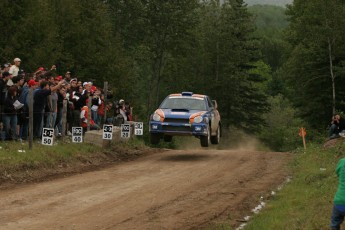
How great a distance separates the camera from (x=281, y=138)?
8038 cm

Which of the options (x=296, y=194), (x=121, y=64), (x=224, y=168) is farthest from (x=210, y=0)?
(x=296, y=194)

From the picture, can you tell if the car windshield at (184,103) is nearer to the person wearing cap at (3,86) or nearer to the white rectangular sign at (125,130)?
the white rectangular sign at (125,130)

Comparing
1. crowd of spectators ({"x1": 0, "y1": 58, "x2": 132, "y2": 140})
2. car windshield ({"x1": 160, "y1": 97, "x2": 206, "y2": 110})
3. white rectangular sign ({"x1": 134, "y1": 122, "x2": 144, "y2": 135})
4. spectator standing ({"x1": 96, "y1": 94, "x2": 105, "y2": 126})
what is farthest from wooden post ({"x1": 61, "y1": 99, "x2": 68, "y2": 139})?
white rectangular sign ({"x1": 134, "y1": 122, "x2": 144, "y2": 135})

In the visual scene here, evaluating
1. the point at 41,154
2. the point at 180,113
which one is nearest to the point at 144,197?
the point at 41,154

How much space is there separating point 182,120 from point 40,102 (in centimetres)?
533

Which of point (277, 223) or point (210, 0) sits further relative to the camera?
point (210, 0)

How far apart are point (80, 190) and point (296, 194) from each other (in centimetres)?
498

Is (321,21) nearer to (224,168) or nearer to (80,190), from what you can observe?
(224,168)

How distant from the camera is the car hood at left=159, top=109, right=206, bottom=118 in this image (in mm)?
22438

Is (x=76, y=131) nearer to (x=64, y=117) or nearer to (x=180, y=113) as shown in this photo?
(x=64, y=117)

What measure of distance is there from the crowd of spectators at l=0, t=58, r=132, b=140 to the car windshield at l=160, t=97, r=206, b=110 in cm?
241

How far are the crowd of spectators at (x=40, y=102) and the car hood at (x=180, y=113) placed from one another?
2722 millimetres

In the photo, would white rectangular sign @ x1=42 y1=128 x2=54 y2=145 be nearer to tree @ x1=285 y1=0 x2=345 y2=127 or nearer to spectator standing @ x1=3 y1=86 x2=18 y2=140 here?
spectator standing @ x1=3 y1=86 x2=18 y2=140

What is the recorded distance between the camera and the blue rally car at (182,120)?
2230cm
